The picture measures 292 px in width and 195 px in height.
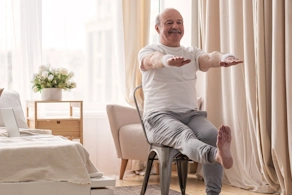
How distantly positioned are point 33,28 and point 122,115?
115 cm

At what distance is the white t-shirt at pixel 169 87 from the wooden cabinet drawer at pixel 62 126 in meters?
1.56

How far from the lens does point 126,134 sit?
491cm

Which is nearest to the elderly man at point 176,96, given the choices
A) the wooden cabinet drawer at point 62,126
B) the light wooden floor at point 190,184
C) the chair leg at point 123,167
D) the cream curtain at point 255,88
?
the cream curtain at point 255,88

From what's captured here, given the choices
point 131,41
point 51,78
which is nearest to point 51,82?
point 51,78

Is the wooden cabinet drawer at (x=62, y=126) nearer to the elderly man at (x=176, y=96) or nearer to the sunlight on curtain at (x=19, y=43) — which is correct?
the sunlight on curtain at (x=19, y=43)

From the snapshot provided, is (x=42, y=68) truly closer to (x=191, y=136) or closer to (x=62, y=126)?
(x=62, y=126)

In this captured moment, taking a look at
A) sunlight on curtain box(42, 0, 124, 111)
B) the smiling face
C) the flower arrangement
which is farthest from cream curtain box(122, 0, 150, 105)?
the smiling face

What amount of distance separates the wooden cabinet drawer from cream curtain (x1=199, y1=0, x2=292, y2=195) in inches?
43.7

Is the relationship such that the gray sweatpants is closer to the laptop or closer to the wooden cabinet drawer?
the laptop

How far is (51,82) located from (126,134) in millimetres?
782

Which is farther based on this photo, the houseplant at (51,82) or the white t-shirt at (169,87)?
the houseplant at (51,82)

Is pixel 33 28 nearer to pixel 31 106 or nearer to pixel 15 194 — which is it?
pixel 31 106

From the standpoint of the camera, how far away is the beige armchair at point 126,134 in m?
4.87

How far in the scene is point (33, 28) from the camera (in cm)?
529
